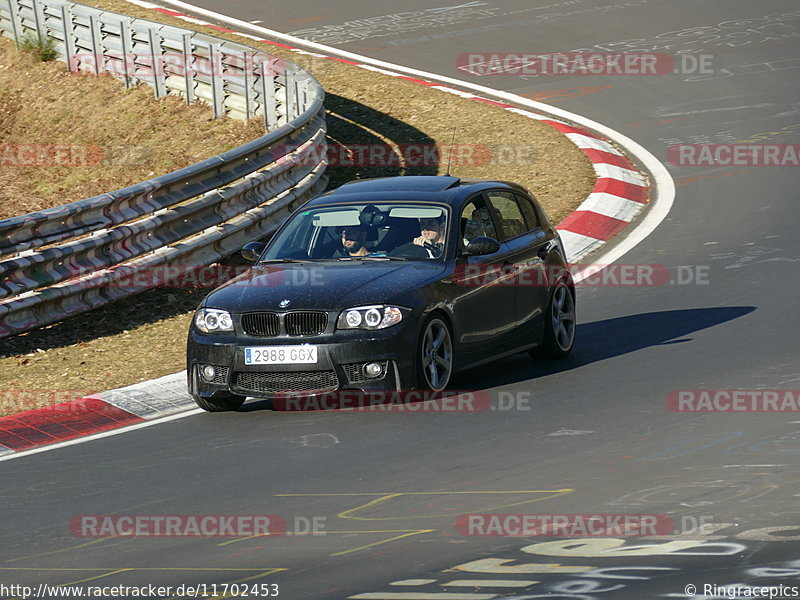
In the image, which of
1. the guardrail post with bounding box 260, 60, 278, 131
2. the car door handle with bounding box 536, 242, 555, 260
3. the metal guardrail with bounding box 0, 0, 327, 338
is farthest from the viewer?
the guardrail post with bounding box 260, 60, 278, 131

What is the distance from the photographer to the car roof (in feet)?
36.1

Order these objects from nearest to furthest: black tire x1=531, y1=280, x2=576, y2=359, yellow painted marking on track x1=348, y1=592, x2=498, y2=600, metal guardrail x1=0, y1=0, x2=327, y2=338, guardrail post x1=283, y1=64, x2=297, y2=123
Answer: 1. yellow painted marking on track x1=348, y1=592, x2=498, y2=600
2. black tire x1=531, y1=280, x2=576, y2=359
3. metal guardrail x1=0, y1=0, x2=327, y2=338
4. guardrail post x1=283, y1=64, x2=297, y2=123

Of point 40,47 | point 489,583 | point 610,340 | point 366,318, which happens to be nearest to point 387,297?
point 366,318

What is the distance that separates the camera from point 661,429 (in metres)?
8.91

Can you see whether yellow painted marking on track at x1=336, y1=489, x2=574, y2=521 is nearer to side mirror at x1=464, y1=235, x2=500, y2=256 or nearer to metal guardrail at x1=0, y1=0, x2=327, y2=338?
side mirror at x1=464, y1=235, x2=500, y2=256

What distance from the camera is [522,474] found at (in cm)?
802

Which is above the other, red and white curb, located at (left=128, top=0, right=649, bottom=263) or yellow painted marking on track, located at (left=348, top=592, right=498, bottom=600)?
yellow painted marking on track, located at (left=348, top=592, right=498, bottom=600)

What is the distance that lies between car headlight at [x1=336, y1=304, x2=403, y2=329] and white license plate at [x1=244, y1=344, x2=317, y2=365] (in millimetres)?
271

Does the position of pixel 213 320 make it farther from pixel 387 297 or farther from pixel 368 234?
pixel 368 234

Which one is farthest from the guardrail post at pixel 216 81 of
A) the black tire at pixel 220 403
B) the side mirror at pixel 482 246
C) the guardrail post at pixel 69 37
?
the black tire at pixel 220 403

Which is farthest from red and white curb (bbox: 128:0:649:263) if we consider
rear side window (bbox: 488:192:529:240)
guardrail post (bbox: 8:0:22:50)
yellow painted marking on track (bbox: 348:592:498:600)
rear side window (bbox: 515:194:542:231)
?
yellow painted marking on track (bbox: 348:592:498:600)

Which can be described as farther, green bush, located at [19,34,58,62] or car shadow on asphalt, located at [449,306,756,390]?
green bush, located at [19,34,58,62]

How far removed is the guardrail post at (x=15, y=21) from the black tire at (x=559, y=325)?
1740cm

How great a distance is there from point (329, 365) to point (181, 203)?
5.98 m
